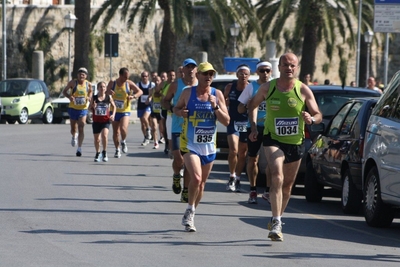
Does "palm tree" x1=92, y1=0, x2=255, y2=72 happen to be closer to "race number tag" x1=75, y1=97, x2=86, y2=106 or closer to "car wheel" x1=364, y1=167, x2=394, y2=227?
"race number tag" x1=75, y1=97, x2=86, y2=106

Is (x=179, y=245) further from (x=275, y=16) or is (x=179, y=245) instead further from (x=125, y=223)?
(x=275, y=16)

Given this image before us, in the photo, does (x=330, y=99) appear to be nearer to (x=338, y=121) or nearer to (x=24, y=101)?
(x=338, y=121)

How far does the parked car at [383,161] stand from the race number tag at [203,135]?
1827mm

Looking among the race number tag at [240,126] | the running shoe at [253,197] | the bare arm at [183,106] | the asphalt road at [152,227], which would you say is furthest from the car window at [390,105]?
the race number tag at [240,126]

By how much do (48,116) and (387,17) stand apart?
18.2 metres

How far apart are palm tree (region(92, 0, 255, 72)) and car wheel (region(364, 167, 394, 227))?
27.6m

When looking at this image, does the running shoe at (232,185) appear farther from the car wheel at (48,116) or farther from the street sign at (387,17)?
the car wheel at (48,116)

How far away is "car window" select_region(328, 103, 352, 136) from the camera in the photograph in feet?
44.0

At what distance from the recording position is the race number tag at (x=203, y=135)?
424 inches

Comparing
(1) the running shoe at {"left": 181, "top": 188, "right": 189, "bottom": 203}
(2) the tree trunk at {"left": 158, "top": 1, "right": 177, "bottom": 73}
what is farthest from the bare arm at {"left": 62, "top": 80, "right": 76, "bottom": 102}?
(2) the tree trunk at {"left": 158, "top": 1, "right": 177, "bottom": 73}

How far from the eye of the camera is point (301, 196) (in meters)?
15.2

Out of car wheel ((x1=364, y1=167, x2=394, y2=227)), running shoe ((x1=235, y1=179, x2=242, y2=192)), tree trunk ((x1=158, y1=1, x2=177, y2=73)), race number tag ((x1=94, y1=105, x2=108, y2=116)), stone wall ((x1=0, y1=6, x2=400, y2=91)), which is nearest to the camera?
car wheel ((x1=364, y1=167, x2=394, y2=227))

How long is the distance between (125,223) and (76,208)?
151 centimetres

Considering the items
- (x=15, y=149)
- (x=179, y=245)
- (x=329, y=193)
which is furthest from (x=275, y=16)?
(x=179, y=245)
